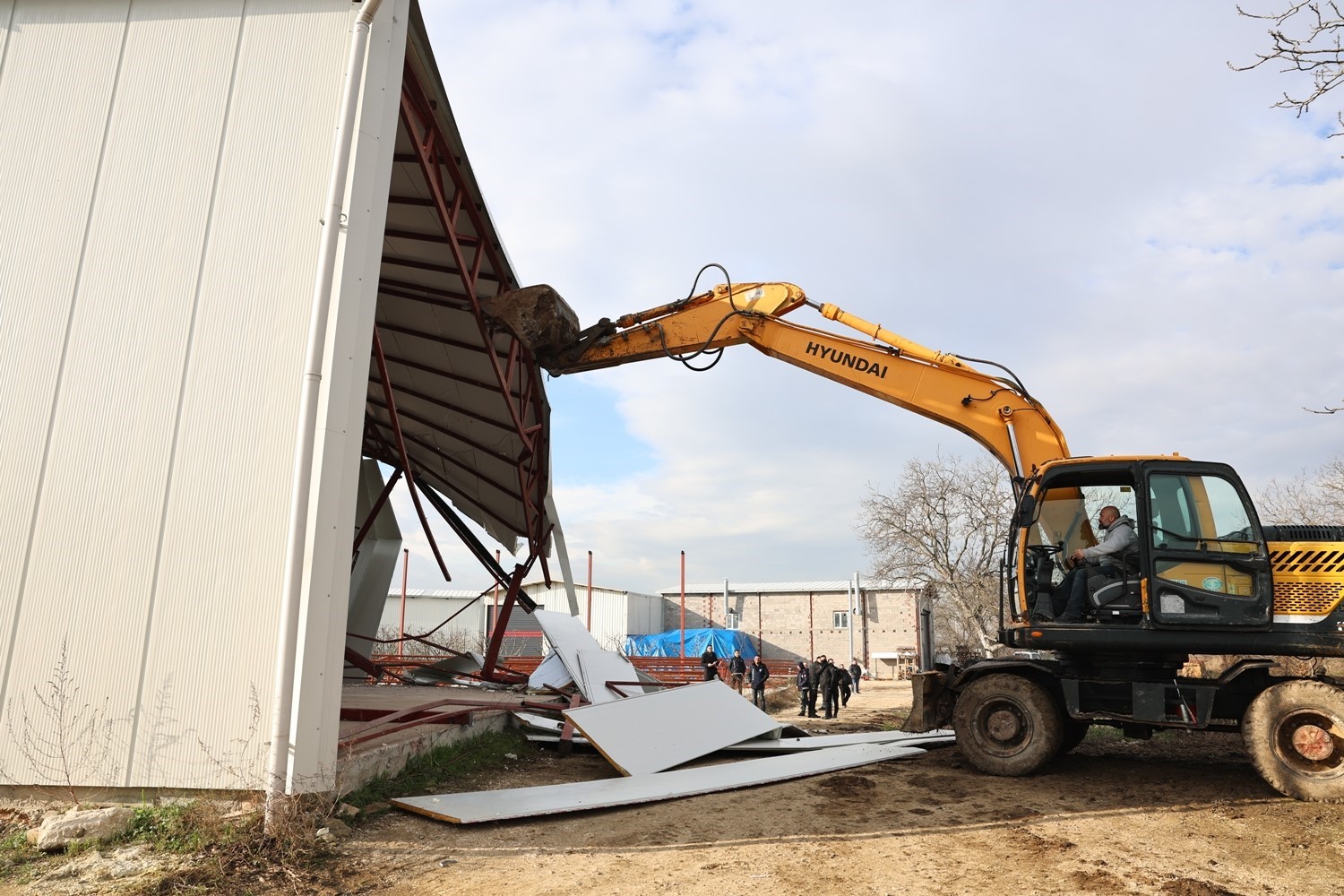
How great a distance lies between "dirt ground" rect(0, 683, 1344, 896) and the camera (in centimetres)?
526

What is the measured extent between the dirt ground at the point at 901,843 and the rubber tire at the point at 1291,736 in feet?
Result: 0.62

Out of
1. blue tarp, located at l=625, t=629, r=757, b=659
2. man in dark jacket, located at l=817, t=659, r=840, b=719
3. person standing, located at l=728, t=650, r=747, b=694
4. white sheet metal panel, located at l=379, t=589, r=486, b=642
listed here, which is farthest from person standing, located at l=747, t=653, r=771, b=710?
white sheet metal panel, located at l=379, t=589, r=486, b=642

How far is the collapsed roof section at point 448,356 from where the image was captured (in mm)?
9445

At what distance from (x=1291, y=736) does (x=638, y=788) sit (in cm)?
599

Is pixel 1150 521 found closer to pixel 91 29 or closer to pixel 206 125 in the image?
pixel 206 125

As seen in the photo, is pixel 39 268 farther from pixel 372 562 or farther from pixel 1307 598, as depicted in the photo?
pixel 1307 598

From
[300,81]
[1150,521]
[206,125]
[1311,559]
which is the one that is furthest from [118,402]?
[1311,559]

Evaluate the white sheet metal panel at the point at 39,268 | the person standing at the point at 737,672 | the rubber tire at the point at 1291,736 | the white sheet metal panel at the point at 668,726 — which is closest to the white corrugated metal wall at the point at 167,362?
the white sheet metal panel at the point at 39,268

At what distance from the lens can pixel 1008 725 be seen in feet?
29.1

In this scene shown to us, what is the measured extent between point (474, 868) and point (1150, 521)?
6832mm

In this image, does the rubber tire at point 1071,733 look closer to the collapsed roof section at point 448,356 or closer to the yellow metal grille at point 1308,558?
the yellow metal grille at point 1308,558

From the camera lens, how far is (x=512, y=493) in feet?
53.0

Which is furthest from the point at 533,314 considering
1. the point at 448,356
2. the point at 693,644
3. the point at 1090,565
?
the point at 693,644

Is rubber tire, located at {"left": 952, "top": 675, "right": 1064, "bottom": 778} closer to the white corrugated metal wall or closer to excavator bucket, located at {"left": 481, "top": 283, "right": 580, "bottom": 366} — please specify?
the white corrugated metal wall
